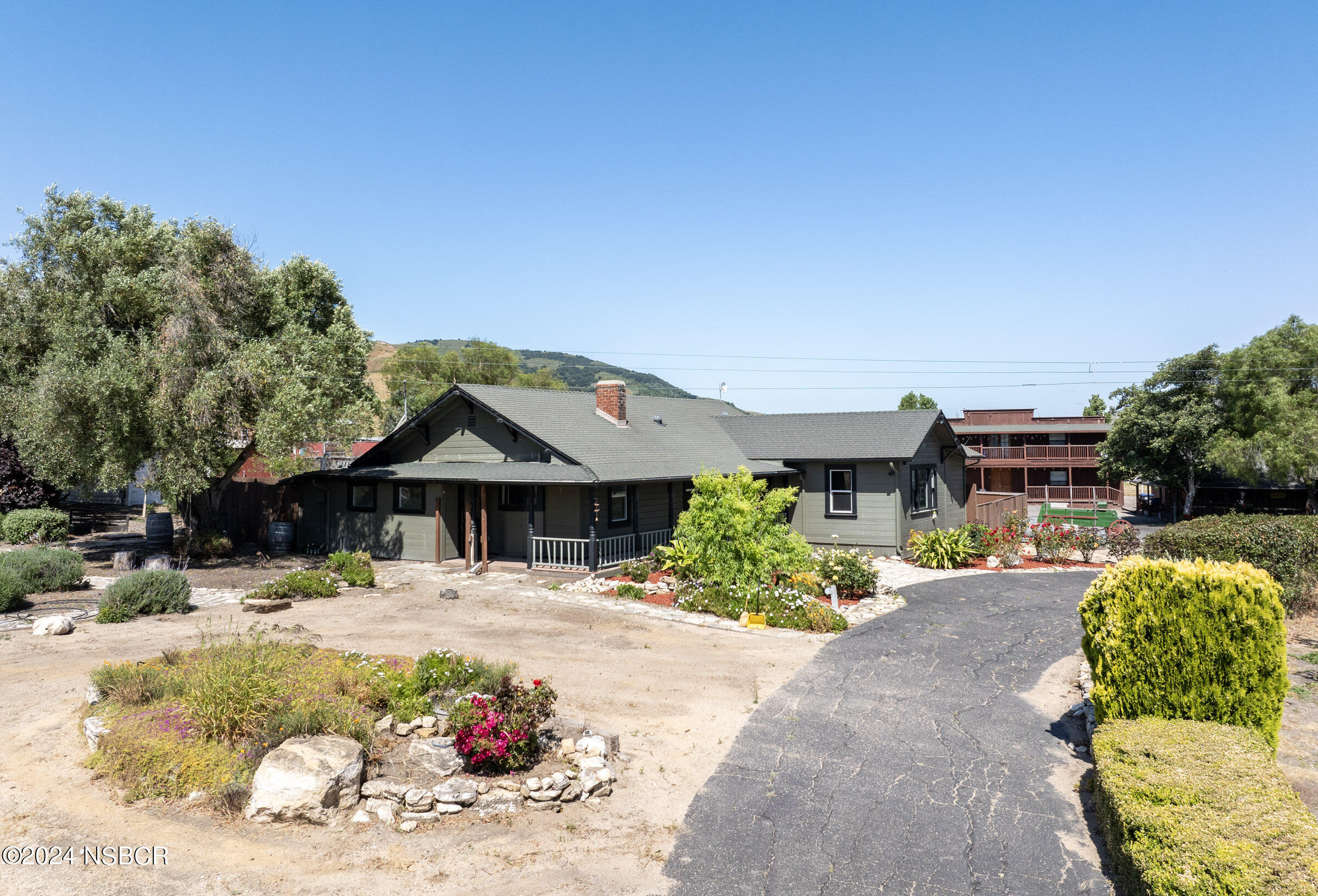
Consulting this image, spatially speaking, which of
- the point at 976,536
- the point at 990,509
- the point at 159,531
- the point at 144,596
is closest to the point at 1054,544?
the point at 976,536

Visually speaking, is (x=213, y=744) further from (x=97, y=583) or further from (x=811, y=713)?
(x=97, y=583)

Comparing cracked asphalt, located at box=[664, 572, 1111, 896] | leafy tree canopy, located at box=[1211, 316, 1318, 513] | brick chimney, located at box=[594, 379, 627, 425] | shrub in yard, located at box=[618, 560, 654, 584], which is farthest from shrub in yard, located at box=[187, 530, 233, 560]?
leafy tree canopy, located at box=[1211, 316, 1318, 513]

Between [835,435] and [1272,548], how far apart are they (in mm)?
13422

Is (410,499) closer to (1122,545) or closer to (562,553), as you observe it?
(562,553)

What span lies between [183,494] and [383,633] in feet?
40.0

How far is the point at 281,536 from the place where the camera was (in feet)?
80.1

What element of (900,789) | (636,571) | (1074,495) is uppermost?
(1074,495)

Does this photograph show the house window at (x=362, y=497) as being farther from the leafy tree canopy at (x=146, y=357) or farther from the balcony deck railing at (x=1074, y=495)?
the balcony deck railing at (x=1074, y=495)

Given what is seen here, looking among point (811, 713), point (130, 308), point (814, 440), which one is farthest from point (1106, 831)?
point (130, 308)

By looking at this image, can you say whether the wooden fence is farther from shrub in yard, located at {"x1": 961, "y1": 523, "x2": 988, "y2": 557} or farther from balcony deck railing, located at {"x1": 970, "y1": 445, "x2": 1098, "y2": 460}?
balcony deck railing, located at {"x1": 970, "y1": 445, "x2": 1098, "y2": 460}

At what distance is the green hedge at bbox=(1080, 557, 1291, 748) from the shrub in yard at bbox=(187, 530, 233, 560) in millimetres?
24015

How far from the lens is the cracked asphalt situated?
5.98m

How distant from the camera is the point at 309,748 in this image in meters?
7.04

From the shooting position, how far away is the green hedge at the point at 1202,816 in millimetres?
4508
